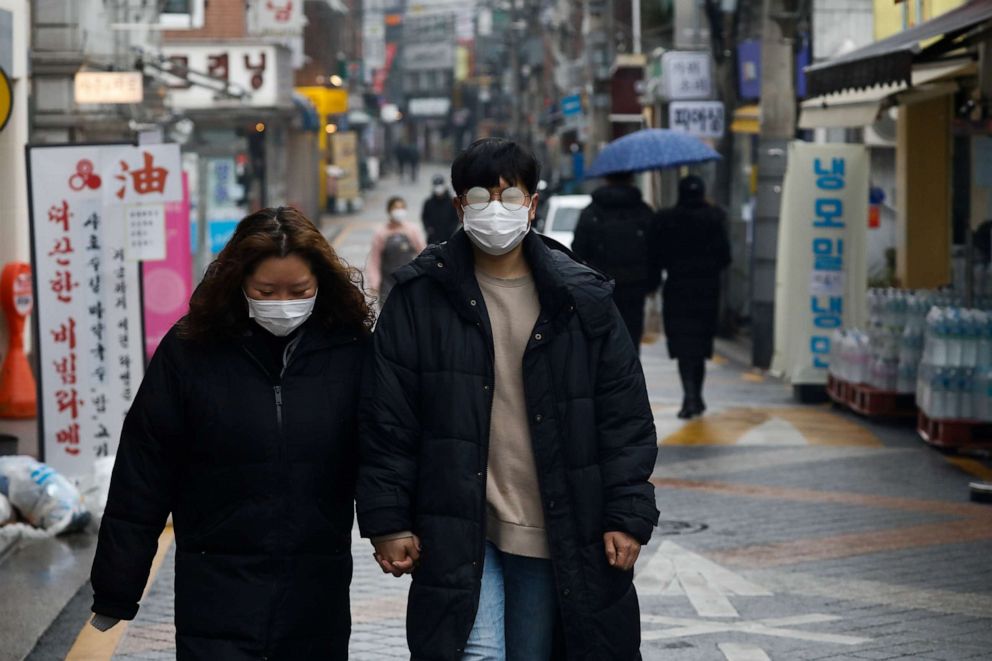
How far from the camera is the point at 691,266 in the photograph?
13914 mm

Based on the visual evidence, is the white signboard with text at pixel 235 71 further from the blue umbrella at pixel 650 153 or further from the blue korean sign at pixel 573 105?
the blue umbrella at pixel 650 153

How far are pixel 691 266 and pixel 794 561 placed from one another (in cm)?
539

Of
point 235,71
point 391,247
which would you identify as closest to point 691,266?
point 391,247

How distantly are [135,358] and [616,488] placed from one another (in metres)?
7.00

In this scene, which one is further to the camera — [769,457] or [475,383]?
[769,457]

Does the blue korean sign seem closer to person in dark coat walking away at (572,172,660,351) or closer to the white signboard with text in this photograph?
the white signboard with text

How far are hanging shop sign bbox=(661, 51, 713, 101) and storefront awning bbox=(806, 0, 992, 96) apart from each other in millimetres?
12154

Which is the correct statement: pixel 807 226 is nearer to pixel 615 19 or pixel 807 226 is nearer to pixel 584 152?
pixel 615 19

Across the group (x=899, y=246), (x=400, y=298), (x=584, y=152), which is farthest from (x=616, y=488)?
(x=584, y=152)

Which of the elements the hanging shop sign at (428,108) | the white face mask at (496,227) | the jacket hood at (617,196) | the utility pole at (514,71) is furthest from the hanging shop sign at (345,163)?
the hanging shop sign at (428,108)

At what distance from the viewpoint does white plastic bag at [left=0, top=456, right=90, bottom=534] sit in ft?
31.2

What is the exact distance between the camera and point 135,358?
10.9 metres

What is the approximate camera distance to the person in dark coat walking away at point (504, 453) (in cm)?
434

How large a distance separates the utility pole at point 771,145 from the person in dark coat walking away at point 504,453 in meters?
14.0
